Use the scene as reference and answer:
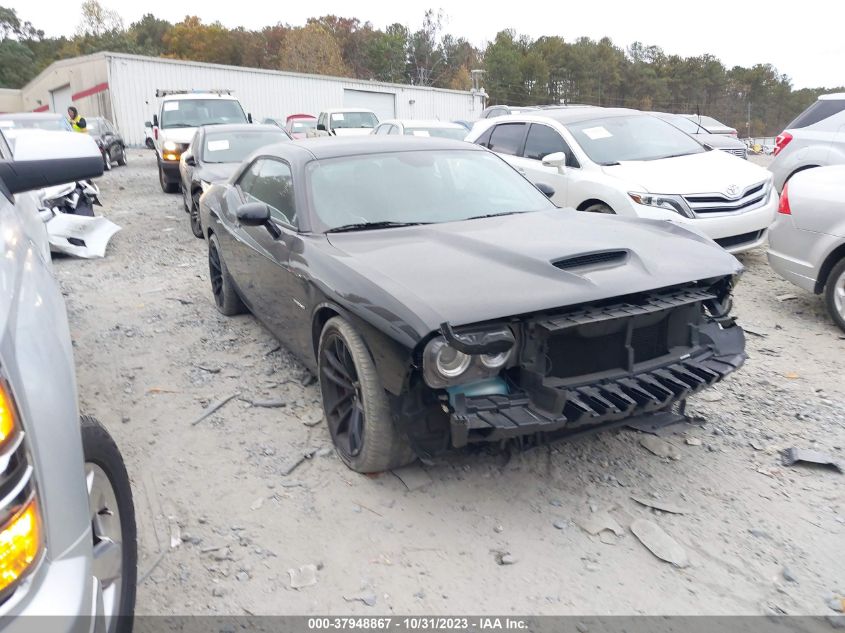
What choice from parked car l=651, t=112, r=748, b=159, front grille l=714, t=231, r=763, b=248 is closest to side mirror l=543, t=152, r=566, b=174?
front grille l=714, t=231, r=763, b=248

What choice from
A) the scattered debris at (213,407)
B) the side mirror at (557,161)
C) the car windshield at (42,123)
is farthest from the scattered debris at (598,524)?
the car windshield at (42,123)

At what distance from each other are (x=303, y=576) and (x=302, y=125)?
824 inches

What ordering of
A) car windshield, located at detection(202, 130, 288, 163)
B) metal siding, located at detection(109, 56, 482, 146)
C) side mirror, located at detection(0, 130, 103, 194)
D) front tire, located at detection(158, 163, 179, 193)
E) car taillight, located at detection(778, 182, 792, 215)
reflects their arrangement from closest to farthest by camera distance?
1. side mirror, located at detection(0, 130, 103, 194)
2. car taillight, located at detection(778, 182, 792, 215)
3. car windshield, located at detection(202, 130, 288, 163)
4. front tire, located at detection(158, 163, 179, 193)
5. metal siding, located at detection(109, 56, 482, 146)

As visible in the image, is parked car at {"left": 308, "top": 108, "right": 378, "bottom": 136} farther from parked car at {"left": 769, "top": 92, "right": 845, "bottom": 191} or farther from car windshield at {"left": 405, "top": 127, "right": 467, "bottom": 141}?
parked car at {"left": 769, "top": 92, "right": 845, "bottom": 191}

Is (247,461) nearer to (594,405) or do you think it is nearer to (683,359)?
(594,405)

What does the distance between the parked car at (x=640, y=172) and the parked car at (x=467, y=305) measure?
258 centimetres

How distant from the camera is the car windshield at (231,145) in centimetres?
949

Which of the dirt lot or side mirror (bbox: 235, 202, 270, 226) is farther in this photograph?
side mirror (bbox: 235, 202, 270, 226)

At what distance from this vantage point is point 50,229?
8562 millimetres

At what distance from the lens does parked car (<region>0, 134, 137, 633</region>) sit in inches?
58.2

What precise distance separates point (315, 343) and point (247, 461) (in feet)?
2.35

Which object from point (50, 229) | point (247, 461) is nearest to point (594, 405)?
point (247, 461)

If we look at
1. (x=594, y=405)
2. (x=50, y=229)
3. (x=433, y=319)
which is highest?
(x=433, y=319)

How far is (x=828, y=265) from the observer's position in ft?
17.5
